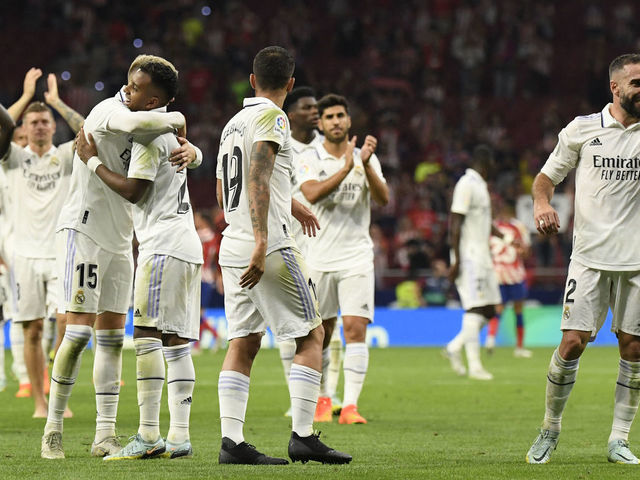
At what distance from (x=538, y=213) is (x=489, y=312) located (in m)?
8.11

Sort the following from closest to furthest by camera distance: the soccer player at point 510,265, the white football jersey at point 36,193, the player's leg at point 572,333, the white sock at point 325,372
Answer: the player's leg at point 572,333
the white sock at point 325,372
the white football jersey at point 36,193
the soccer player at point 510,265

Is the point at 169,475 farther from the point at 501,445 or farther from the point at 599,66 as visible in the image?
the point at 599,66

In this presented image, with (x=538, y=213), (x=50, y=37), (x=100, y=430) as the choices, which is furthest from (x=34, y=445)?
(x=50, y=37)

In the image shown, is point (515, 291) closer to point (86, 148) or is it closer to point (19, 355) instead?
point (19, 355)

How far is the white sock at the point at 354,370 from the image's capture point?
1015cm

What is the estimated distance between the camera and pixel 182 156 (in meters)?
6.98

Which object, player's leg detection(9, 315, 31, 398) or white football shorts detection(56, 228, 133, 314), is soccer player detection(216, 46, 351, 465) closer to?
white football shorts detection(56, 228, 133, 314)

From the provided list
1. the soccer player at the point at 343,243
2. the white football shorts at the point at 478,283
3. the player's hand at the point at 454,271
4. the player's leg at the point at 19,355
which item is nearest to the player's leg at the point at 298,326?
the soccer player at the point at 343,243

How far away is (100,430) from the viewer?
24.0 ft

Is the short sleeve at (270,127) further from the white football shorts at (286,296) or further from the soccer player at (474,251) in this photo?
the soccer player at (474,251)

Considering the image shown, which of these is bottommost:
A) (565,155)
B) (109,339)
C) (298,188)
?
(109,339)

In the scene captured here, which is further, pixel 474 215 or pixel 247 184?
pixel 474 215

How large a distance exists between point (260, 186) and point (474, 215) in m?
8.52

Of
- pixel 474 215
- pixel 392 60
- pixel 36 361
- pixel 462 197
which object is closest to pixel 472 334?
pixel 474 215
